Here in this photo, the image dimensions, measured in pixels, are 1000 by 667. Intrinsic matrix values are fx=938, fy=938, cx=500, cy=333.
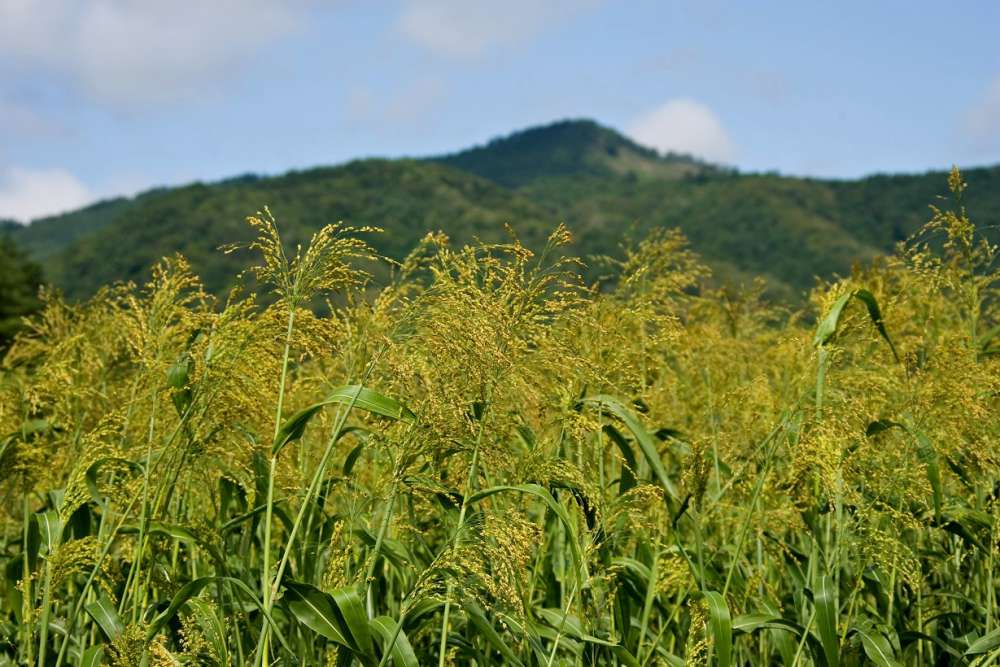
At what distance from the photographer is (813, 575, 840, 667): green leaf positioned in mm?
3170

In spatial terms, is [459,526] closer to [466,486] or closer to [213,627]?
[466,486]

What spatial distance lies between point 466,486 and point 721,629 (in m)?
0.95

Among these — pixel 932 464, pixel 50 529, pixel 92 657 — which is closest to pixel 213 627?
pixel 92 657

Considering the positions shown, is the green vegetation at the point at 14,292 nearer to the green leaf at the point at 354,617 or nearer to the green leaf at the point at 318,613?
the green leaf at the point at 318,613

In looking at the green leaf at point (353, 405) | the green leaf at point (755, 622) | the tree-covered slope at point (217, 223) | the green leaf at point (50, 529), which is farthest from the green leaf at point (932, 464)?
the tree-covered slope at point (217, 223)

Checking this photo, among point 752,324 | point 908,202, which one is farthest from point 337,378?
point 908,202

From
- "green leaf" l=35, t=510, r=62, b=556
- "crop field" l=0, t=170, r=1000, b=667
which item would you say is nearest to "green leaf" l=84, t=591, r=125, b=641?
"crop field" l=0, t=170, r=1000, b=667

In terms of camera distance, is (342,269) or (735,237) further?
(735,237)

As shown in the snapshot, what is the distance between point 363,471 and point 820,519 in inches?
81.8

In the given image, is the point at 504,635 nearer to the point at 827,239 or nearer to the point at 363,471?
the point at 363,471

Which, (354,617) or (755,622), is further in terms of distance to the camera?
(755,622)

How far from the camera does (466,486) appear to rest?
3.06 meters

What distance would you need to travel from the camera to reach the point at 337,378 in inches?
202

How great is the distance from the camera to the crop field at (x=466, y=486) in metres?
2.94
